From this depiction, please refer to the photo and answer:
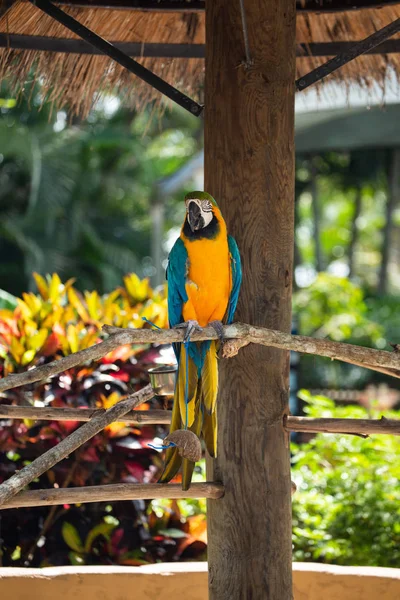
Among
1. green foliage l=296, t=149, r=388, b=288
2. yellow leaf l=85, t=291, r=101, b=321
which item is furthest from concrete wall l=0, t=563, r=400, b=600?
green foliage l=296, t=149, r=388, b=288

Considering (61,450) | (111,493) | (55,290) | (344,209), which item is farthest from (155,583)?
(344,209)

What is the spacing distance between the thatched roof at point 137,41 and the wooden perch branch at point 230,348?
5.23 feet

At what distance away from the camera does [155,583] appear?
8.40 ft

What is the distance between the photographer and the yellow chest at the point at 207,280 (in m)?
2.20

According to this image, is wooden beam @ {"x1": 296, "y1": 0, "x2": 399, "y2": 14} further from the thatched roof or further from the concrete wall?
the concrete wall

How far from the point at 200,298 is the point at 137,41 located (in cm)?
153

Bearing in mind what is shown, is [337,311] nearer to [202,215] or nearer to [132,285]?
[132,285]

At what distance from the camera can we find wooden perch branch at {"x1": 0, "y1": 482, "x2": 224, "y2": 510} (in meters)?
2.11

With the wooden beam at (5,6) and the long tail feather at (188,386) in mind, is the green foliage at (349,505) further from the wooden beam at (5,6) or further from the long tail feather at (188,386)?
the wooden beam at (5,6)

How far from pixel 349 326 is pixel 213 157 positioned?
6.13 m

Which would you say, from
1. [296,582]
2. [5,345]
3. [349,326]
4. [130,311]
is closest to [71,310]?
[130,311]

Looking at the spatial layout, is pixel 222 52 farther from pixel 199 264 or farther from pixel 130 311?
pixel 130 311

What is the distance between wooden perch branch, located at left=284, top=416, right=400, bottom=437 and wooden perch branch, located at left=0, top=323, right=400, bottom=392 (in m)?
0.17

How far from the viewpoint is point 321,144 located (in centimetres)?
910
